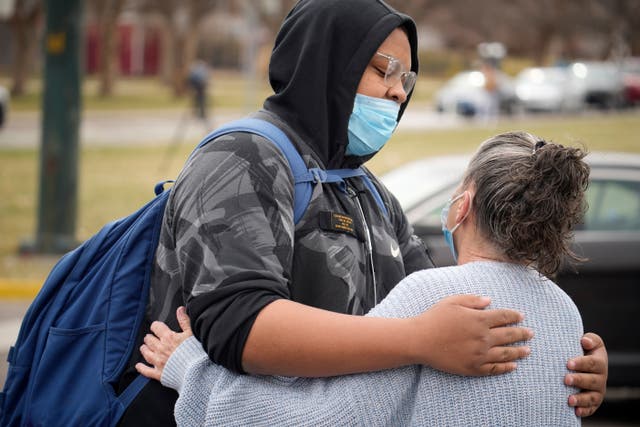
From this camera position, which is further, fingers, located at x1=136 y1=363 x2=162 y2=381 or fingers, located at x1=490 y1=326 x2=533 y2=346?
fingers, located at x1=136 y1=363 x2=162 y2=381

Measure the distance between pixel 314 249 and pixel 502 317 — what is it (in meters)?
0.42

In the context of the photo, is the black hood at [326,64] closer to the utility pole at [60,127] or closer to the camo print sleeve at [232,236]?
the camo print sleeve at [232,236]

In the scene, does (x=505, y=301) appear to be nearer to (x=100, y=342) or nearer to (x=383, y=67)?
(x=383, y=67)

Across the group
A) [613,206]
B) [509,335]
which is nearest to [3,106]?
[613,206]

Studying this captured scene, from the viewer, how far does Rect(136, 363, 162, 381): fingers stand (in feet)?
6.93

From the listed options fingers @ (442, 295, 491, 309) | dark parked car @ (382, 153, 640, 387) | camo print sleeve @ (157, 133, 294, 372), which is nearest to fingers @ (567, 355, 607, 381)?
fingers @ (442, 295, 491, 309)

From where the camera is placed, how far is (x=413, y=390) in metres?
2.03

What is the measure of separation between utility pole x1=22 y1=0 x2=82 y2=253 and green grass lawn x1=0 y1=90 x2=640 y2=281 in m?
0.37

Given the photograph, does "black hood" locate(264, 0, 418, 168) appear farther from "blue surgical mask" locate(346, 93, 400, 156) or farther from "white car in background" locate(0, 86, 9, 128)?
"white car in background" locate(0, 86, 9, 128)

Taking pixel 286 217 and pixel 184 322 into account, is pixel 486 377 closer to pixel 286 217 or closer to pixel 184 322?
pixel 286 217

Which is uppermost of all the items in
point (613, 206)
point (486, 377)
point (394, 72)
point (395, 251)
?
point (394, 72)

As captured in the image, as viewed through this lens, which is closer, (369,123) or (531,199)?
(531,199)

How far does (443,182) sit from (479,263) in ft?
13.7

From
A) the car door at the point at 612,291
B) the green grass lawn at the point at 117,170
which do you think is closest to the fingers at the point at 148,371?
the car door at the point at 612,291
